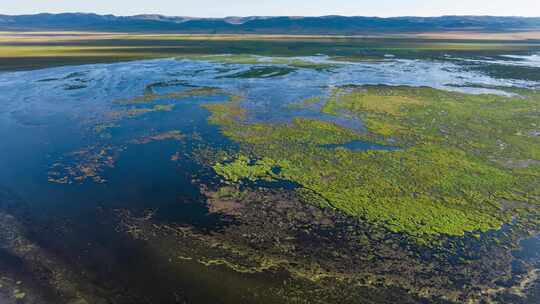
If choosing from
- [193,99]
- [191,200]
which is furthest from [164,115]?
[191,200]

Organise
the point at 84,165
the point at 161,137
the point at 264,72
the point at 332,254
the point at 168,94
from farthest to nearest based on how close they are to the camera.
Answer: the point at 264,72
the point at 168,94
the point at 161,137
the point at 84,165
the point at 332,254

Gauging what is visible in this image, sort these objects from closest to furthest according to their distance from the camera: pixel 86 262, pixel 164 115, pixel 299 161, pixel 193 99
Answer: pixel 86 262
pixel 299 161
pixel 164 115
pixel 193 99

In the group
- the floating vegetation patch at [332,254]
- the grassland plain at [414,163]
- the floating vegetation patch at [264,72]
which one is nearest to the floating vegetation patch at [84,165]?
the floating vegetation patch at [332,254]

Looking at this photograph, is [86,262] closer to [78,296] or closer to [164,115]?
[78,296]

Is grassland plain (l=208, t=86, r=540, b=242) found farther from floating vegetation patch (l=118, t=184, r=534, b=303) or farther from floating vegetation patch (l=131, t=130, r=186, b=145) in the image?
floating vegetation patch (l=131, t=130, r=186, b=145)

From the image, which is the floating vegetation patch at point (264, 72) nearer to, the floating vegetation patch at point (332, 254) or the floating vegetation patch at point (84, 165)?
the floating vegetation patch at point (84, 165)

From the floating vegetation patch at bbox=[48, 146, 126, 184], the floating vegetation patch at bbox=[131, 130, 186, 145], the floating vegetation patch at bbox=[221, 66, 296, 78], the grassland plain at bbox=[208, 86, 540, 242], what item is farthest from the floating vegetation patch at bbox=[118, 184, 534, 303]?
the floating vegetation patch at bbox=[221, 66, 296, 78]

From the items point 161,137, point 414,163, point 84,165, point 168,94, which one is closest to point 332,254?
→ point 414,163

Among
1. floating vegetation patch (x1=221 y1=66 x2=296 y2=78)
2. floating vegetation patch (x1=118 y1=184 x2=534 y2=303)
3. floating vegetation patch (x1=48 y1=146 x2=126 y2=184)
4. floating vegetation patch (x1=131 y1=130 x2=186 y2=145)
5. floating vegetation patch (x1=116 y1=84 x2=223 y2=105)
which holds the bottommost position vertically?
floating vegetation patch (x1=118 y1=184 x2=534 y2=303)

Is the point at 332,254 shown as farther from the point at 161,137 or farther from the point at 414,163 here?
the point at 161,137
